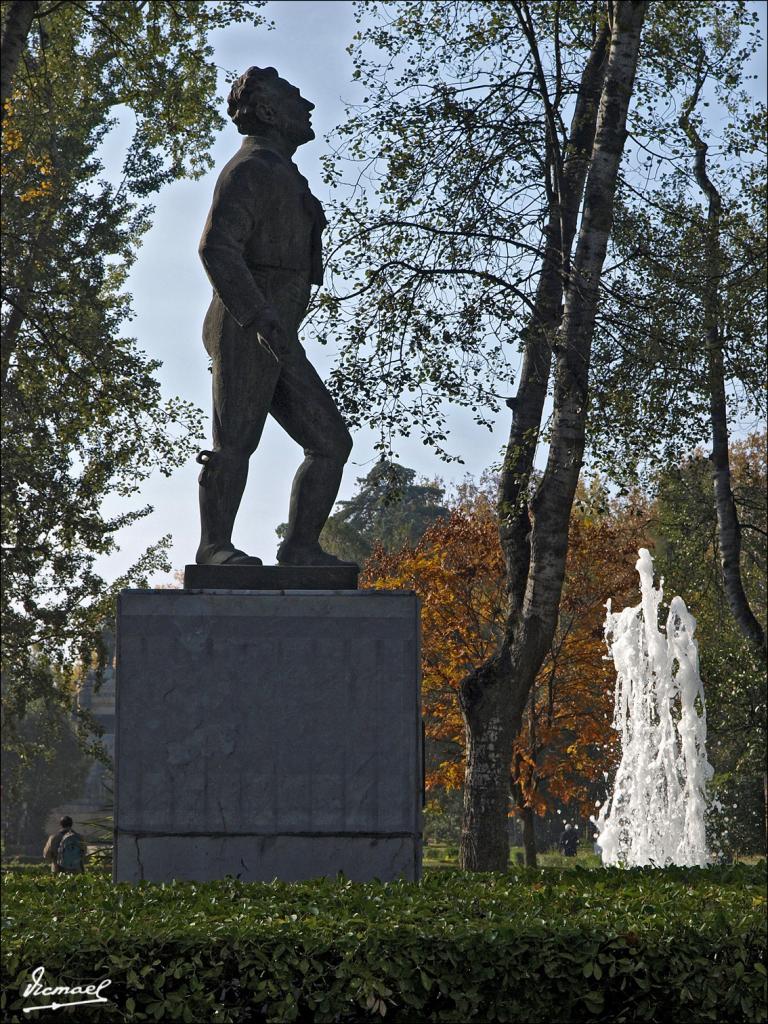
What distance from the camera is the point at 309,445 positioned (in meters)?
6.73

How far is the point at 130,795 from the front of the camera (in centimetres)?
591

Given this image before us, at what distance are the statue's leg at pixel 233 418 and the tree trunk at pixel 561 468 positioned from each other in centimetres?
451

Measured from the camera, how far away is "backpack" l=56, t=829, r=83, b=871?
48.9 ft

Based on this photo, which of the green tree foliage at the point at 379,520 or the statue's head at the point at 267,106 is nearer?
the statue's head at the point at 267,106

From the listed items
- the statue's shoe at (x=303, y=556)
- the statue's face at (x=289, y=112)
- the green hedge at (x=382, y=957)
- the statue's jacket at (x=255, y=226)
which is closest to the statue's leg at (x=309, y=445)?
the statue's shoe at (x=303, y=556)

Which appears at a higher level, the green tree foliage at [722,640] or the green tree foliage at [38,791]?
the green tree foliage at [722,640]

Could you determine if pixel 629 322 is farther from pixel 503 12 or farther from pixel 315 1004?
pixel 315 1004

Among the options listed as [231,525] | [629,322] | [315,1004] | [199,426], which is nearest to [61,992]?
[315,1004]

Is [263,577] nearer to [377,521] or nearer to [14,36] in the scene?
[14,36]

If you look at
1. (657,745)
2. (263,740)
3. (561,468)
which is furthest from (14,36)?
(657,745)

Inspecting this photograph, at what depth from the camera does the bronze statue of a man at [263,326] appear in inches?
256

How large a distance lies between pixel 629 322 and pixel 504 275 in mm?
1326

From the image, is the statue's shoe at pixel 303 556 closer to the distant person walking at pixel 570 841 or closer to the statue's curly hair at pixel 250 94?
the statue's curly hair at pixel 250 94

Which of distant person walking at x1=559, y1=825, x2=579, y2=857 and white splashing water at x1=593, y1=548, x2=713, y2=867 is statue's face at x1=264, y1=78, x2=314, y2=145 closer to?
white splashing water at x1=593, y1=548, x2=713, y2=867
